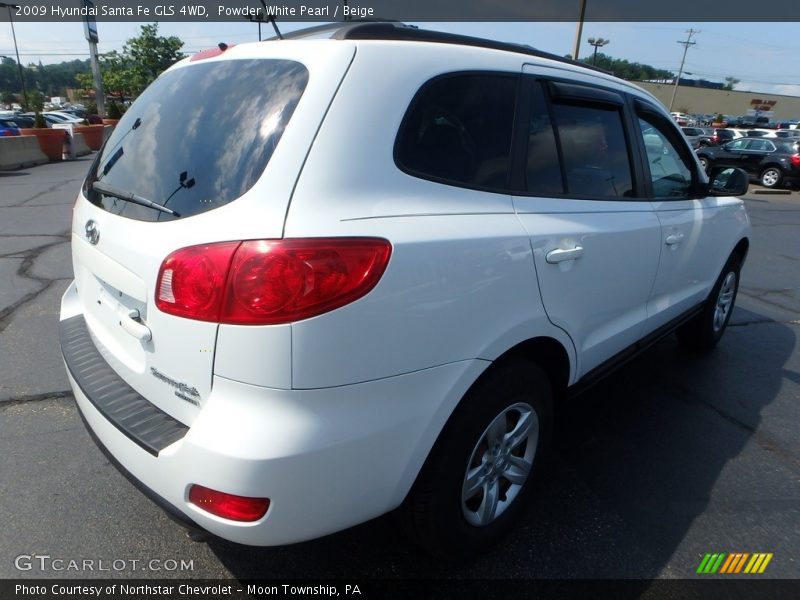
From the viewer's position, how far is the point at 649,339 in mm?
3230

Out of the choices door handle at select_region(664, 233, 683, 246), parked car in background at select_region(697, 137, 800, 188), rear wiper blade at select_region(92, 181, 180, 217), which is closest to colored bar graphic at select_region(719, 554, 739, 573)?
door handle at select_region(664, 233, 683, 246)

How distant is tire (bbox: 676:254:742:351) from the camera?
4.16 m

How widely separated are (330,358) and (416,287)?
34 cm

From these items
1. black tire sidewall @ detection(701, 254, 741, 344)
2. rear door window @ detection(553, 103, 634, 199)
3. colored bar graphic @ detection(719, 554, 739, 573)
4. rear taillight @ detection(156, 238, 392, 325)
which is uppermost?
rear door window @ detection(553, 103, 634, 199)

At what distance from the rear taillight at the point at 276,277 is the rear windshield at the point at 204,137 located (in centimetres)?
21

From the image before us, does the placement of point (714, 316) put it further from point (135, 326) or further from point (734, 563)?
point (135, 326)

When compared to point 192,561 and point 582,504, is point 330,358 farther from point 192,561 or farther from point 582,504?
point 582,504

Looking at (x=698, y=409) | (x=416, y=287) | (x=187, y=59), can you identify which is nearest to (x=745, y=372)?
(x=698, y=409)

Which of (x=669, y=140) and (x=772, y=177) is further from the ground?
(x=669, y=140)

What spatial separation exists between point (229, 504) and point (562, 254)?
147 centimetres

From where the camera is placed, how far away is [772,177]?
1830 cm

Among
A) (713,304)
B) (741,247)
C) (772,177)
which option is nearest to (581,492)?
(713,304)

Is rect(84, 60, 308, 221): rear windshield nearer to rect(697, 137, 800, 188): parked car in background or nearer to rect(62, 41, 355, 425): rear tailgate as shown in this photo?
rect(62, 41, 355, 425): rear tailgate

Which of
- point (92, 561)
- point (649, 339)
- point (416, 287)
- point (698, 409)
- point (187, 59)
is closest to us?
point (416, 287)
